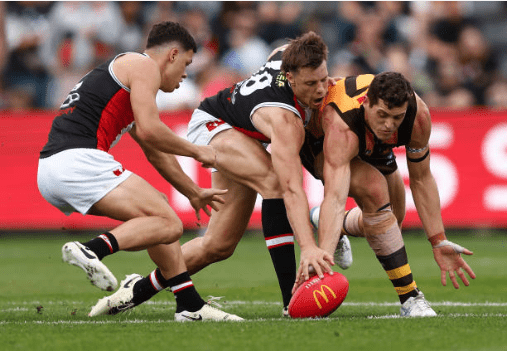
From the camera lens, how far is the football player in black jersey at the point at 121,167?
499 cm

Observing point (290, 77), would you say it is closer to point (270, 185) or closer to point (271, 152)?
point (271, 152)

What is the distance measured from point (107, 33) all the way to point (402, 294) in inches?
366

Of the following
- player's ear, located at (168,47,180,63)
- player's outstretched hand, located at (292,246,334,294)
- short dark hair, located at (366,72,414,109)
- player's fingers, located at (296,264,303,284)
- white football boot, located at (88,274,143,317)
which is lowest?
white football boot, located at (88,274,143,317)

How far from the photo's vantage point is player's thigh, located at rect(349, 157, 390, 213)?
215 inches

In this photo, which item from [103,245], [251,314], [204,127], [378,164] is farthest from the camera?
[204,127]

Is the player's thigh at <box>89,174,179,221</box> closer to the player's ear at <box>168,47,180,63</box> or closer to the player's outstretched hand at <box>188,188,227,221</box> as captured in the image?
the player's outstretched hand at <box>188,188,227,221</box>

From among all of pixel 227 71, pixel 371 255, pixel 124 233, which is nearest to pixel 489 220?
pixel 371 255

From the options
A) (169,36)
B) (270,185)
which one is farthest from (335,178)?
(169,36)

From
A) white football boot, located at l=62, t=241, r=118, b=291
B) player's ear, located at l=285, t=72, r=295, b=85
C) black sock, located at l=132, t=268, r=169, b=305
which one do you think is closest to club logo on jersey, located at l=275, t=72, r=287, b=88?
player's ear, located at l=285, t=72, r=295, b=85

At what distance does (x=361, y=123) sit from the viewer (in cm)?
532

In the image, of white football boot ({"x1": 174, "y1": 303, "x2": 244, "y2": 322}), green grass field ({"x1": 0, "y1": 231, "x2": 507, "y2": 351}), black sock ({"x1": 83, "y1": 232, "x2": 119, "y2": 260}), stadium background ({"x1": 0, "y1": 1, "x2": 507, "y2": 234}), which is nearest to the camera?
green grass field ({"x1": 0, "y1": 231, "x2": 507, "y2": 351})

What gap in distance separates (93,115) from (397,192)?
2.38 m

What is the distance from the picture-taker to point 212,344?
409cm

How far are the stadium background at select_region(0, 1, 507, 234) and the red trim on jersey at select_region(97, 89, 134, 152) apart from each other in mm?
6381
